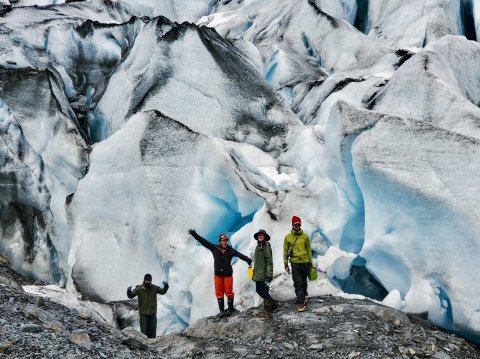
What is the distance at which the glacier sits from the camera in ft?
31.6

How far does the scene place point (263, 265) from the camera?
26.8 ft

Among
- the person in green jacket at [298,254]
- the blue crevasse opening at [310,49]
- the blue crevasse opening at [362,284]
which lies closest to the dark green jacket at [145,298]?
the person in green jacket at [298,254]

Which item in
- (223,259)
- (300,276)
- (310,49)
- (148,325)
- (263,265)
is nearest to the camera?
(263,265)

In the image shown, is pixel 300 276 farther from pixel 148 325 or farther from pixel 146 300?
pixel 148 325

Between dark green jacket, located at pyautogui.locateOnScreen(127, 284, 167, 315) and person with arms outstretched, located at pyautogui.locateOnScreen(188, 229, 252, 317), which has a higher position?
person with arms outstretched, located at pyautogui.locateOnScreen(188, 229, 252, 317)

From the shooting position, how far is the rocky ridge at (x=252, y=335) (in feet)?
19.2

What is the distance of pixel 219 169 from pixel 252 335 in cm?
515

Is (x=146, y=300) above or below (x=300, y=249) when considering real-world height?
below

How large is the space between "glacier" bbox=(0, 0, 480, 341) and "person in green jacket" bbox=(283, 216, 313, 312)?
43.9 inches

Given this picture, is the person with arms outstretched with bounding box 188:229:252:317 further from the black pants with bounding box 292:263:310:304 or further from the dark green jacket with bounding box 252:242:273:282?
the black pants with bounding box 292:263:310:304

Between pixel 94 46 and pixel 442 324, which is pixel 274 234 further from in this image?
pixel 94 46

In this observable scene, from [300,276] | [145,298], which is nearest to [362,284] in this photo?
[300,276]

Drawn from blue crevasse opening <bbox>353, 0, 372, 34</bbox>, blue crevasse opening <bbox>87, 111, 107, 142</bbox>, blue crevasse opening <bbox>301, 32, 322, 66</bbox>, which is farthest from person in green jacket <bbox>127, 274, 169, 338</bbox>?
blue crevasse opening <bbox>353, 0, 372, 34</bbox>

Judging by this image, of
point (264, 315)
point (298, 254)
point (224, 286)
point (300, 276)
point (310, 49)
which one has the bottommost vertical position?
point (264, 315)
